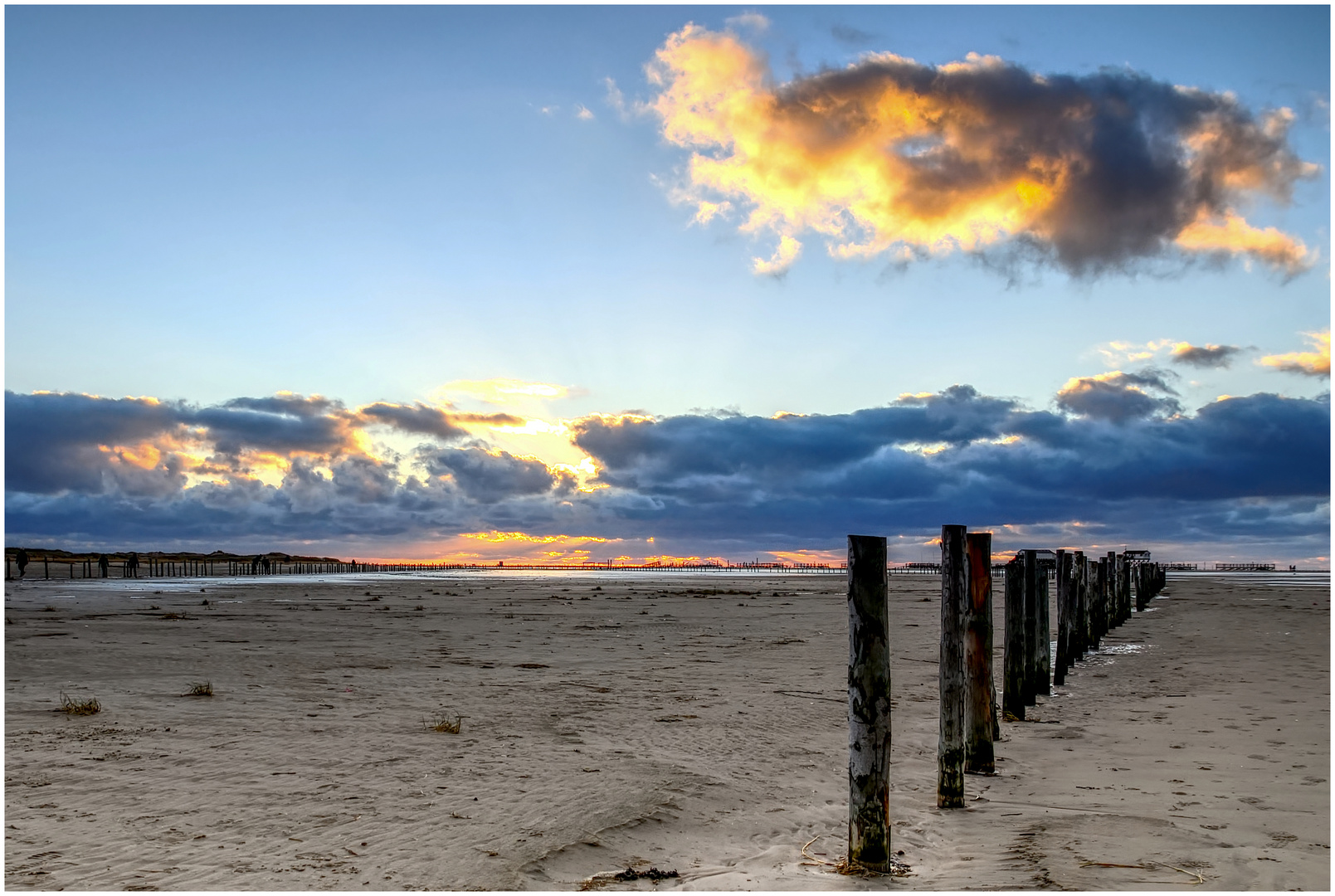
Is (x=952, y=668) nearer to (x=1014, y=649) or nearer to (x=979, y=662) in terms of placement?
(x=979, y=662)

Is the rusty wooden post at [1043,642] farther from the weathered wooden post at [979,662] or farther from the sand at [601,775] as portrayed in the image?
the weathered wooden post at [979,662]

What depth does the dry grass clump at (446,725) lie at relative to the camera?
365 inches

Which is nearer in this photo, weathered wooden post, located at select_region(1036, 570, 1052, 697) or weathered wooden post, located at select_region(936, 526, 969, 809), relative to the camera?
weathered wooden post, located at select_region(936, 526, 969, 809)

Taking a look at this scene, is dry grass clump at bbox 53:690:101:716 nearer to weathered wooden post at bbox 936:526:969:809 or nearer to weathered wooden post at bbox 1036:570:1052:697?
weathered wooden post at bbox 936:526:969:809

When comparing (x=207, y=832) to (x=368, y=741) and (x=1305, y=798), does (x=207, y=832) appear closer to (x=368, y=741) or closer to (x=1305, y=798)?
(x=368, y=741)

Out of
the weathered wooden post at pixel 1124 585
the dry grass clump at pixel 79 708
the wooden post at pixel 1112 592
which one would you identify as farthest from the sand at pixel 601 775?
the weathered wooden post at pixel 1124 585

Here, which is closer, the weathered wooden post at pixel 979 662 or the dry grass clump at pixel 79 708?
the weathered wooden post at pixel 979 662

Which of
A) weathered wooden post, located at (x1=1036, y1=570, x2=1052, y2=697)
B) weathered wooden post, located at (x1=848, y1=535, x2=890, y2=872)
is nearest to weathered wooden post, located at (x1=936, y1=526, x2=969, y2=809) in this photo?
weathered wooden post, located at (x1=848, y1=535, x2=890, y2=872)

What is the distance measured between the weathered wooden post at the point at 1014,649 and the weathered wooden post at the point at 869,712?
6225 millimetres

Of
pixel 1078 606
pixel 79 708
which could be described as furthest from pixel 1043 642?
pixel 79 708

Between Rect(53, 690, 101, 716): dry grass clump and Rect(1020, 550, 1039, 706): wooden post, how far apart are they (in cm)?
1087

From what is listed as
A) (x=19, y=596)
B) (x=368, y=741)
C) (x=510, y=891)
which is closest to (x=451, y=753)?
(x=368, y=741)

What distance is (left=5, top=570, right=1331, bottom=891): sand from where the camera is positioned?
565cm

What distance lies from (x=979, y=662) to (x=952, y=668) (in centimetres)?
132
